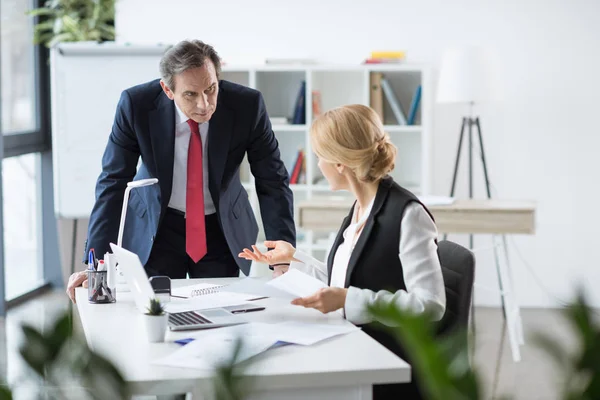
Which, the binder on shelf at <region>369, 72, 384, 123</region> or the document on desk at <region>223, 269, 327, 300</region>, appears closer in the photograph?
the document on desk at <region>223, 269, 327, 300</region>

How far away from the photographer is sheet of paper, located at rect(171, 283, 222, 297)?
236 cm

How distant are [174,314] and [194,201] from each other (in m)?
0.72

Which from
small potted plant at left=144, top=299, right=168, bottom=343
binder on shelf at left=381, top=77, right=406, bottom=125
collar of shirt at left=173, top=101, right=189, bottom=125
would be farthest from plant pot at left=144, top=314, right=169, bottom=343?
binder on shelf at left=381, top=77, right=406, bottom=125

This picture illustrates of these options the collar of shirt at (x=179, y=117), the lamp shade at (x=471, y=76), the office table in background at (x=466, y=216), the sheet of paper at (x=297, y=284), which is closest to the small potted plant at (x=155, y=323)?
the sheet of paper at (x=297, y=284)

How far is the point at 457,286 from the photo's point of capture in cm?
215

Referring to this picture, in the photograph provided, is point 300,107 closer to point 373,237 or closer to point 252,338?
point 373,237

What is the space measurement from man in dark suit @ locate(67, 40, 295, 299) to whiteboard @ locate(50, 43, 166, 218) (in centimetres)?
249

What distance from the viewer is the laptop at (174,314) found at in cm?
192

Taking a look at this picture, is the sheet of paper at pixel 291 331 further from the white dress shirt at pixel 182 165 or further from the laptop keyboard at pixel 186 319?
the white dress shirt at pixel 182 165

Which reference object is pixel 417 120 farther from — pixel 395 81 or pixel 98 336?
pixel 98 336

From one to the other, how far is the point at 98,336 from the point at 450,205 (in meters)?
3.00

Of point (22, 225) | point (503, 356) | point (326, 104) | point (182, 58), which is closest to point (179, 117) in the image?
point (182, 58)

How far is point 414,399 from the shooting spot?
2.05m

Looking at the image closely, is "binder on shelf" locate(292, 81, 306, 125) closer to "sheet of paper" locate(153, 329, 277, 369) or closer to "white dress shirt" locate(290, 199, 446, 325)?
"white dress shirt" locate(290, 199, 446, 325)
